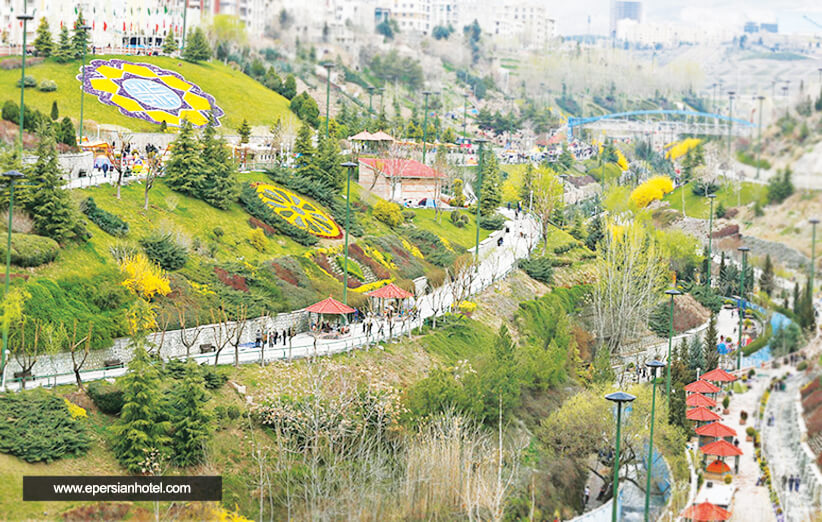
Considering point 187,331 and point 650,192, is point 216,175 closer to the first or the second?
point 187,331

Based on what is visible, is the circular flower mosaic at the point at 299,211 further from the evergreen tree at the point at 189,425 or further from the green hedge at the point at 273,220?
the evergreen tree at the point at 189,425

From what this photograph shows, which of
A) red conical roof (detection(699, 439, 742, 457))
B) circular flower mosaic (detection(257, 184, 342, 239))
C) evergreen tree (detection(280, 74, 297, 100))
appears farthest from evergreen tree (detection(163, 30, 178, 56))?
red conical roof (detection(699, 439, 742, 457))

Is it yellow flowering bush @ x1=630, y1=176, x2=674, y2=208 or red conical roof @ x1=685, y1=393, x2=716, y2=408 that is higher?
yellow flowering bush @ x1=630, y1=176, x2=674, y2=208

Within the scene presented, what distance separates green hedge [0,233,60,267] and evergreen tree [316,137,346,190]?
2558cm

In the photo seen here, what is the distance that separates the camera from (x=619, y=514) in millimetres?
35438

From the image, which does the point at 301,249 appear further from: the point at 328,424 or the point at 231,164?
the point at 328,424

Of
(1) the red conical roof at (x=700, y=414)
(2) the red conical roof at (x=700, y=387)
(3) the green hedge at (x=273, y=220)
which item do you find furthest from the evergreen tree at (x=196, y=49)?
(1) the red conical roof at (x=700, y=414)

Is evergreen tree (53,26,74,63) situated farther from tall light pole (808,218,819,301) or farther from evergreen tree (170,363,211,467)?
tall light pole (808,218,819,301)

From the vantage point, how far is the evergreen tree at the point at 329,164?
208ft

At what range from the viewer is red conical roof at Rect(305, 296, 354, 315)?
143ft

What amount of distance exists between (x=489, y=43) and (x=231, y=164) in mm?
142897

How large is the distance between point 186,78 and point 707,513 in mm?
70184

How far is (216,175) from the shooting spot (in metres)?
53.8

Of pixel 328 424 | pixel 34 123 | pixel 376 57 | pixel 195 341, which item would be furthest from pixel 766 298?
pixel 376 57
